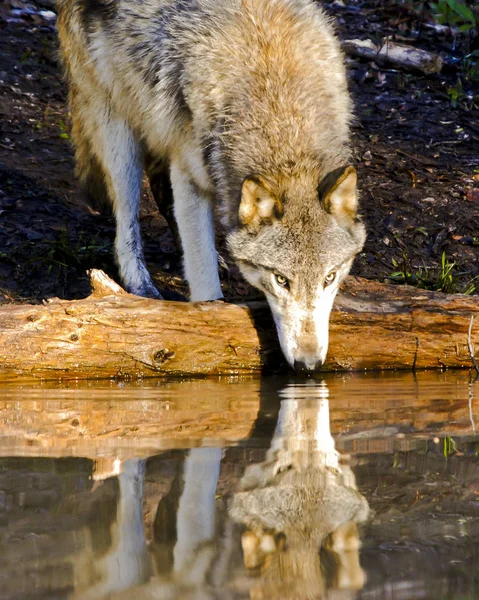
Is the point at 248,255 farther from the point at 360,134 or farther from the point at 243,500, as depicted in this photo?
the point at 360,134

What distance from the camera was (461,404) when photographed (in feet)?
13.1

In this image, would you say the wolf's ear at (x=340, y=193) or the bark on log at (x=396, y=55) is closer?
the wolf's ear at (x=340, y=193)

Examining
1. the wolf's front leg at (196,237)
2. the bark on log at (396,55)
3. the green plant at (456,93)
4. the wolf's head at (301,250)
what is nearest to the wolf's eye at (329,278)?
the wolf's head at (301,250)

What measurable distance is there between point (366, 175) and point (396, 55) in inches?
97.1

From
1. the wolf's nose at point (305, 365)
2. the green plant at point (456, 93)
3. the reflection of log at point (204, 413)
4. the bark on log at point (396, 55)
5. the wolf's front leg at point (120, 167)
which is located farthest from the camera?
the bark on log at point (396, 55)

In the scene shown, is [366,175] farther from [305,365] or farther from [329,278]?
[305,365]

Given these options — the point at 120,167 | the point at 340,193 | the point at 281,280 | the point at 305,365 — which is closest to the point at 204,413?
the point at 305,365

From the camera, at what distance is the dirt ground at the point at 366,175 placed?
6.66 metres

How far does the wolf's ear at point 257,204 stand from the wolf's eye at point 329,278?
1.36ft

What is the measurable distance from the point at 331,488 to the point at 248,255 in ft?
7.52

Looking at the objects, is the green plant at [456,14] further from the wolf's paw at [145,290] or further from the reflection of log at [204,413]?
the reflection of log at [204,413]

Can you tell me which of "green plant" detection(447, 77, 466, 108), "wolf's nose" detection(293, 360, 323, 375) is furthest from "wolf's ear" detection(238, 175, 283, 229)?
"green plant" detection(447, 77, 466, 108)

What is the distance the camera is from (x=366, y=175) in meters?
7.82

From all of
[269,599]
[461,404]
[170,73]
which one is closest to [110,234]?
[170,73]
